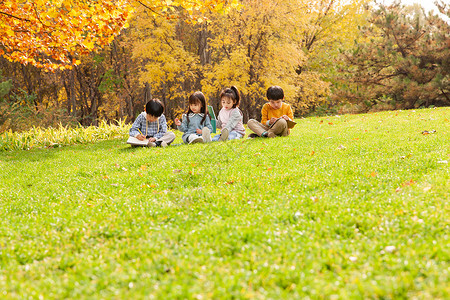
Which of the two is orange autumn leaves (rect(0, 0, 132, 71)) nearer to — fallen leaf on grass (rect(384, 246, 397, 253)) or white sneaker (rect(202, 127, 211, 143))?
white sneaker (rect(202, 127, 211, 143))

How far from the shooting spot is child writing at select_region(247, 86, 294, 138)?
817 centimetres

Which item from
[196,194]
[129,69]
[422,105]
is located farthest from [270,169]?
[129,69]

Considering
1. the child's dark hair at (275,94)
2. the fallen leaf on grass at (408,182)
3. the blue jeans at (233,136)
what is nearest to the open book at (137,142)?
the blue jeans at (233,136)

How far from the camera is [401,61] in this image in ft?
52.6

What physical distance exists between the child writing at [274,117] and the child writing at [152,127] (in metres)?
2.28

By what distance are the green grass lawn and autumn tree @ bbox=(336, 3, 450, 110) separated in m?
13.0

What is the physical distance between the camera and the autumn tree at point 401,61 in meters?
15.7

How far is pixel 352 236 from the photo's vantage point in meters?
2.56

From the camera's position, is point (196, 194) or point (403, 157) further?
point (403, 157)

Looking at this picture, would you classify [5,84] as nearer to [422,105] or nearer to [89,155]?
[89,155]

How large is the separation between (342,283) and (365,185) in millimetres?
1956

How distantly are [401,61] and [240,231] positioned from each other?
16572 millimetres

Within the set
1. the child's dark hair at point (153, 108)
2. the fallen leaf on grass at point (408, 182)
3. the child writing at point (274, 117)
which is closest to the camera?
the fallen leaf on grass at point (408, 182)

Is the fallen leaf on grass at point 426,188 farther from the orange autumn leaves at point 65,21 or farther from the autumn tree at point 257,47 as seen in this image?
the autumn tree at point 257,47
